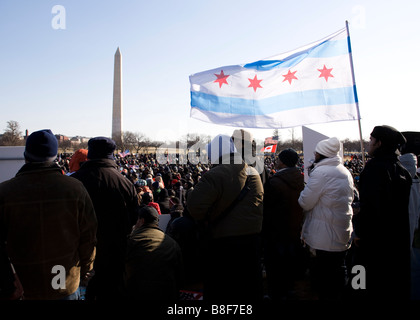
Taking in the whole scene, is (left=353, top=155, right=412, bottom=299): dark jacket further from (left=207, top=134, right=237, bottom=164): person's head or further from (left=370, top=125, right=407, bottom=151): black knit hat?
(left=207, top=134, right=237, bottom=164): person's head

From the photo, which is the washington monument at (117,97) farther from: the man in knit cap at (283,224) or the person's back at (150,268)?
the person's back at (150,268)

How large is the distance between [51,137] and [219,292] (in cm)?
178

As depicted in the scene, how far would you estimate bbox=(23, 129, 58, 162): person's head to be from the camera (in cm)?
209

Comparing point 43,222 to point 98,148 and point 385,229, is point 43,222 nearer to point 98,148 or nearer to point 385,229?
point 98,148

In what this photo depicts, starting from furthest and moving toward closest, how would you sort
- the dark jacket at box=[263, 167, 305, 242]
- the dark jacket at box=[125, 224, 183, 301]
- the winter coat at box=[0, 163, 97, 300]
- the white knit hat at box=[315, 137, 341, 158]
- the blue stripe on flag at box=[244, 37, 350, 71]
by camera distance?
the blue stripe on flag at box=[244, 37, 350, 71] < the dark jacket at box=[263, 167, 305, 242] < the white knit hat at box=[315, 137, 341, 158] < the dark jacket at box=[125, 224, 183, 301] < the winter coat at box=[0, 163, 97, 300]

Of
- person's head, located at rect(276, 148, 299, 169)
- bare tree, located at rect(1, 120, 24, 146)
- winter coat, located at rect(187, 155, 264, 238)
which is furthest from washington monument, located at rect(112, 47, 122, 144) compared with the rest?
winter coat, located at rect(187, 155, 264, 238)

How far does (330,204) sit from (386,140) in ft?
2.54

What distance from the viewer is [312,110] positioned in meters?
5.16

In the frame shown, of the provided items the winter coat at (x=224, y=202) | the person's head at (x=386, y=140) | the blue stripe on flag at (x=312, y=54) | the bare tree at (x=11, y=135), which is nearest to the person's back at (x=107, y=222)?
the winter coat at (x=224, y=202)

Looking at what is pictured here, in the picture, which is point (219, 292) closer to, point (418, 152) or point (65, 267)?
point (65, 267)

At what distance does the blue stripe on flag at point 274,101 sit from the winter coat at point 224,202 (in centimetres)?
313

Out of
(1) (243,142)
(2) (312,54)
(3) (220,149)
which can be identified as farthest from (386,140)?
(2) (312,54)

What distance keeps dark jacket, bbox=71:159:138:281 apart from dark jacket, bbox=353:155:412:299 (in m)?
2.14

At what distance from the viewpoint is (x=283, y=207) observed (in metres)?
3.28
